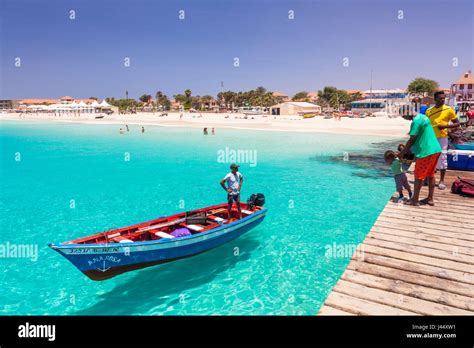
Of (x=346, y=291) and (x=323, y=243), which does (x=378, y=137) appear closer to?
(x=323, y=243)

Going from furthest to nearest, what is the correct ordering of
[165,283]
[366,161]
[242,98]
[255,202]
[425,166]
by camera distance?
[242,98], [366,161], [255,202], [165,283], [425,166]

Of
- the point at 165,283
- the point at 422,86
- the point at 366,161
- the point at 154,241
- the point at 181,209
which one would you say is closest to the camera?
the point at 154,241

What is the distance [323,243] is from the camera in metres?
11.7

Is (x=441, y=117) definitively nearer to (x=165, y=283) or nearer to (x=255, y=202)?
(x=255, y=202)

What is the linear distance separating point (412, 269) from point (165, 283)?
6539mm

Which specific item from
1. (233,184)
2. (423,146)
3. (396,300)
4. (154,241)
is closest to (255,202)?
(233,184)

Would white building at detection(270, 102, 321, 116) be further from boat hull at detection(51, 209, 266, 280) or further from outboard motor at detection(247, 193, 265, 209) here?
boat hull at detection(51, 209, 266, 280)

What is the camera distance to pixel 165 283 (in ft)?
30.1

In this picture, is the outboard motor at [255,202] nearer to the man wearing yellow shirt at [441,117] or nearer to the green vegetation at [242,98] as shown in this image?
the man wearing yellow shirt at [441,117]

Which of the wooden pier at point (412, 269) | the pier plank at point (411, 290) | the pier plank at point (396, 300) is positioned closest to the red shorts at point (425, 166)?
the wooden pier at point (412, 269)

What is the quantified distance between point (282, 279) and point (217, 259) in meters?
2.37

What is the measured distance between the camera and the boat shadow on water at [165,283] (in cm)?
823

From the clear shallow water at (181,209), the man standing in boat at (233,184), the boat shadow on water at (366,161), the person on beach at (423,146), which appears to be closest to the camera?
the person on beach at (423,146)
